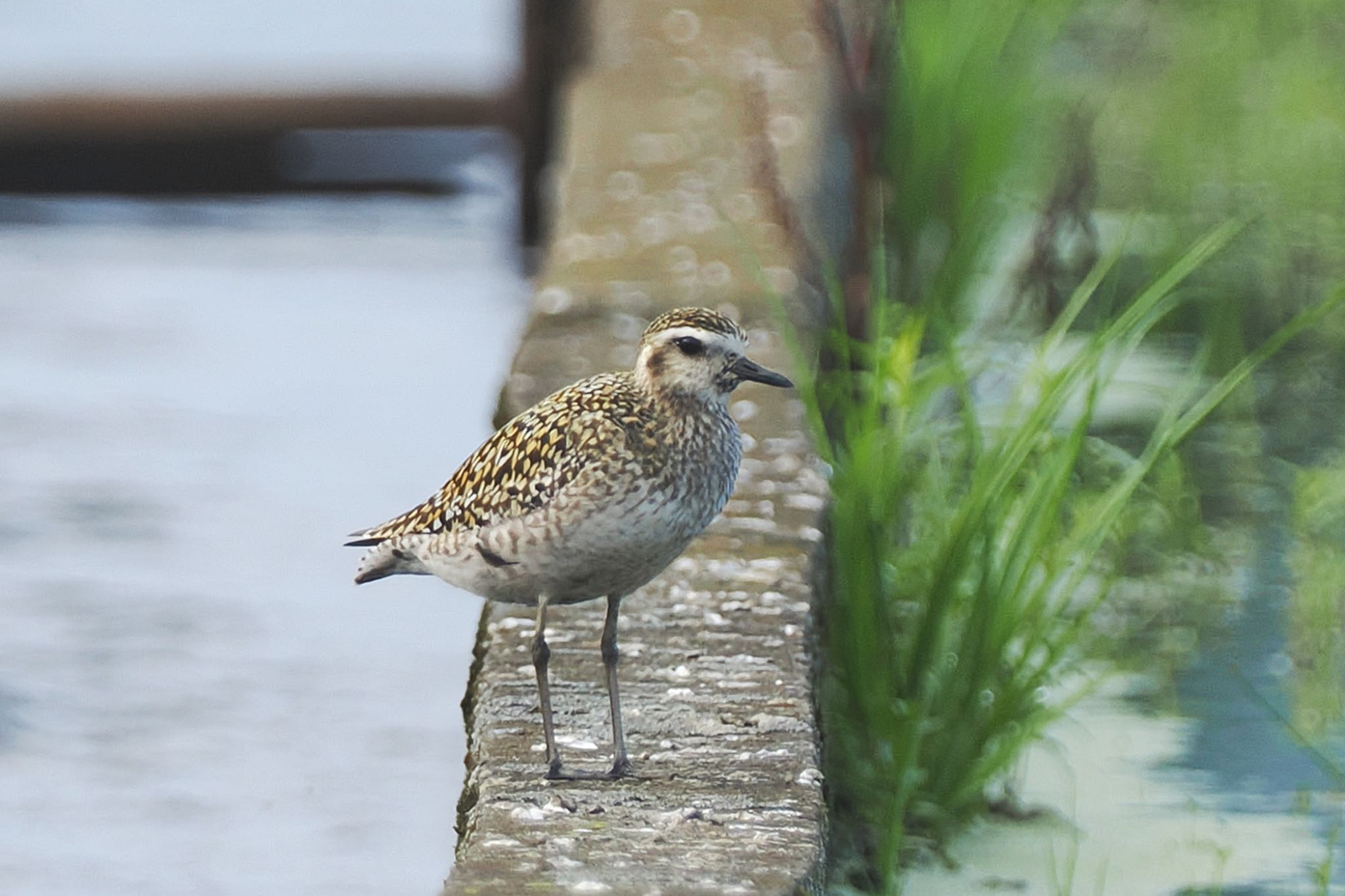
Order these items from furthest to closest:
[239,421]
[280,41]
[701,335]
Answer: [280,41] < [239,421] < [701,335]

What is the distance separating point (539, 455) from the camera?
3162mm

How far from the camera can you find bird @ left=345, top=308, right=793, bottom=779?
3062 millimetres

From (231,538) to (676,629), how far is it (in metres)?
2.44

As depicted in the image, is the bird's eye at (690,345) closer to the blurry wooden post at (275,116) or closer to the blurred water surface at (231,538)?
the blurred water surface at (231,538)

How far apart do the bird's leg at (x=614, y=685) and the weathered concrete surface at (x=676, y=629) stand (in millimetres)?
26

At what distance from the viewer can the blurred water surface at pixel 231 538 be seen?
439 centimetres

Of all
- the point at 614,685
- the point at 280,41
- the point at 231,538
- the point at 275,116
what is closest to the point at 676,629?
the point at 614,685

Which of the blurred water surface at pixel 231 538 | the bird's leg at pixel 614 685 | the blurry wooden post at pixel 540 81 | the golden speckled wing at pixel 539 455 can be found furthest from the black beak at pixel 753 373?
the blurry wooden post at pixel 540 81

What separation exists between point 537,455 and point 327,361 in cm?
424

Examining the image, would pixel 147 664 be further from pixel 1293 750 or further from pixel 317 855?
pixel 1293 750

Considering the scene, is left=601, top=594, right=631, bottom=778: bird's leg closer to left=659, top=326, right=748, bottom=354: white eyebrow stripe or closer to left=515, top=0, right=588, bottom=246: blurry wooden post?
left=659, top=326, right=748, bottom=354: white eyebrow stripe

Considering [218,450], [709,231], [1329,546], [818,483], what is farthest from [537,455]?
[218,450]

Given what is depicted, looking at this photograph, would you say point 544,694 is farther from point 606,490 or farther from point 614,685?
Result: point 606,490

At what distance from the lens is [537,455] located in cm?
317
